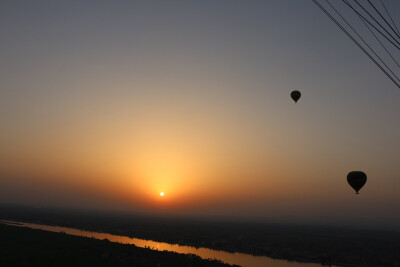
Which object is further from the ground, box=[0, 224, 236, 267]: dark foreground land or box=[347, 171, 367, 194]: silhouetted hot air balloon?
box=[347, 171, 367, 194]: silhouetted hot air balloon

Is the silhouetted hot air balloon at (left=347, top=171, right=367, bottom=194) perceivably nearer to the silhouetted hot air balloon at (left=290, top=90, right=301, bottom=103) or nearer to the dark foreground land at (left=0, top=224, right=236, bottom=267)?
the silhouetted hot air balloon at (left=290, top=90, right=301, bottom=103)

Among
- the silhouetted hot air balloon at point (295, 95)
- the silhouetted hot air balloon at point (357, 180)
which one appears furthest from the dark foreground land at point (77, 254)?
the silhouetted hot air balloon at point (357, 180)

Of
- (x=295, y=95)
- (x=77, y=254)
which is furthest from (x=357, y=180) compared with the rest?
(x=77, y=254)

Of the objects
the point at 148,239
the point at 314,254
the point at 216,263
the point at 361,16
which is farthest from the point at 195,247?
the point at 361,16

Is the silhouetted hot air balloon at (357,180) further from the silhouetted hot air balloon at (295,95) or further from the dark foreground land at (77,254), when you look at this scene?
the dark foreground land at (77,254)

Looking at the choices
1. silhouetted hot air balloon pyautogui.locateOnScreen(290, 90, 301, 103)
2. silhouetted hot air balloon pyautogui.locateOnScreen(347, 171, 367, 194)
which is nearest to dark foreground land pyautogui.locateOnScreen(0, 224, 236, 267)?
silhouetted hot air balloon pyautogui.locateOnScreen(290, 90, 301, 103)

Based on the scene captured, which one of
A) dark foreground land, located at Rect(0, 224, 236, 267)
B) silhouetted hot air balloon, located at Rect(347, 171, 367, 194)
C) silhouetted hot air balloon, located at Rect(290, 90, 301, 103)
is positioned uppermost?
silhouetted hot air balloon, located at Rect(290, 90, 301, 103)
